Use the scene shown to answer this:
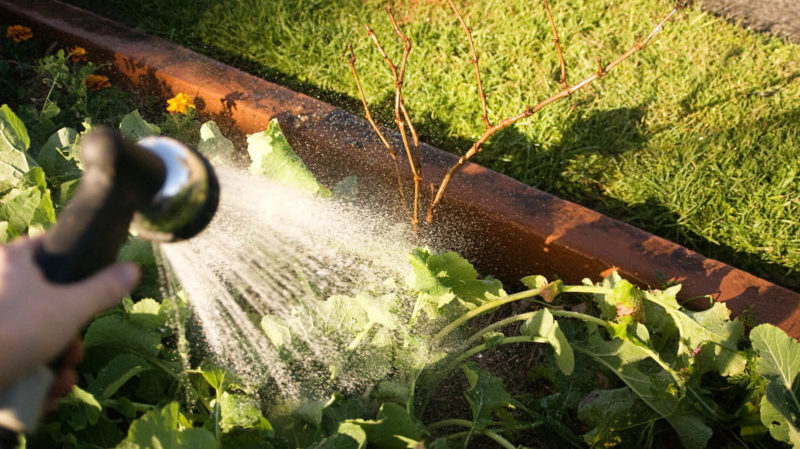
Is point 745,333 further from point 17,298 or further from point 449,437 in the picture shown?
point 17,298

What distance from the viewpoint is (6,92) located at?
98.0 inches

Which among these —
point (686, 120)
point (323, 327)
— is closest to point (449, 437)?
point (323, 327)

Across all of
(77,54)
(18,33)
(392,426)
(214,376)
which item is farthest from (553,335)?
(18,33)

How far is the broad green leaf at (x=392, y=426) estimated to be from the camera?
45.7 inches

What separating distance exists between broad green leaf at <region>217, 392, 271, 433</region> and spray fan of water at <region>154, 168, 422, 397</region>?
22 centimetres

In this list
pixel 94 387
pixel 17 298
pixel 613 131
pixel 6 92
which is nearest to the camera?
pixel 17 298

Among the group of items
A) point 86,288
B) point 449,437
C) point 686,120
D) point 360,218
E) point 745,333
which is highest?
point 86,288

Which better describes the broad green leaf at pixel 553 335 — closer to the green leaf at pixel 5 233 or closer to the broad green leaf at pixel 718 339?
the broad green leaf at pixel 718 339

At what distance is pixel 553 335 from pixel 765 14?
2.50 meters

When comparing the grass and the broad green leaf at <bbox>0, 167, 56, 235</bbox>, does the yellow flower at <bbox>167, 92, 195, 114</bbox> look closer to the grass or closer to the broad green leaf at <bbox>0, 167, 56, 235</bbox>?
the grass

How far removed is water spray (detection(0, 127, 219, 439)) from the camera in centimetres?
60

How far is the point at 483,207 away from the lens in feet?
5.88

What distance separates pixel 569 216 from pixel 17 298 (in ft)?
4.71

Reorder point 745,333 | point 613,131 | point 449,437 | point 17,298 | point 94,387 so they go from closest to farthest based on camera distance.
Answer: point 17,298
point 94,387
point 449,437
point 745,333
point 613,131
